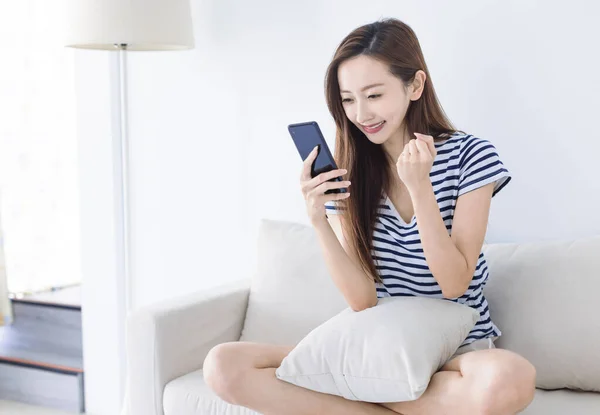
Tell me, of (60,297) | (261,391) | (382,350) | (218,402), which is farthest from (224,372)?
(60,297)

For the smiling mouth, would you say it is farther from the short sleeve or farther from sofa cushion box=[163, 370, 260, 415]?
sofa cushion box=[163, 370, 260, 415]

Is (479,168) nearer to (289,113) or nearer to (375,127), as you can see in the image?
(375,127)

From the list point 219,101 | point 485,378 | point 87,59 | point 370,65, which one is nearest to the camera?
point 485,378

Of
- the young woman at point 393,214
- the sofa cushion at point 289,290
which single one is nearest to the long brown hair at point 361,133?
the young woman at point 393,214

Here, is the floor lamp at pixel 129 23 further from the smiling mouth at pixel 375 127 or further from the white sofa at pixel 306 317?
the smiling mouth at pixel 375 127

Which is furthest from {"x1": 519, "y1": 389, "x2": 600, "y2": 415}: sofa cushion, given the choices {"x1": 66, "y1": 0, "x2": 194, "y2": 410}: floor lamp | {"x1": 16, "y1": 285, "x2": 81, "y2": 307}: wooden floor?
{"x1": 16, "y1": 285, "x2": 81, "y2": 307}: wooden floor

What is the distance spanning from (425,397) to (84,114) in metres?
1.82

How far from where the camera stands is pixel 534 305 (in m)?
1.89

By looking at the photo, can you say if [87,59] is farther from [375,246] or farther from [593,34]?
[593,34]

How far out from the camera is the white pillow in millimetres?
1543

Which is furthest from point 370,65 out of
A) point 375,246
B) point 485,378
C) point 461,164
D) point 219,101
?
point 219,101

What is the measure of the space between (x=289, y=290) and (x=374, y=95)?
0.67m

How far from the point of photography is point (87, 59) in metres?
2.90

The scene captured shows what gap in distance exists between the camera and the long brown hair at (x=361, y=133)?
1.80m
